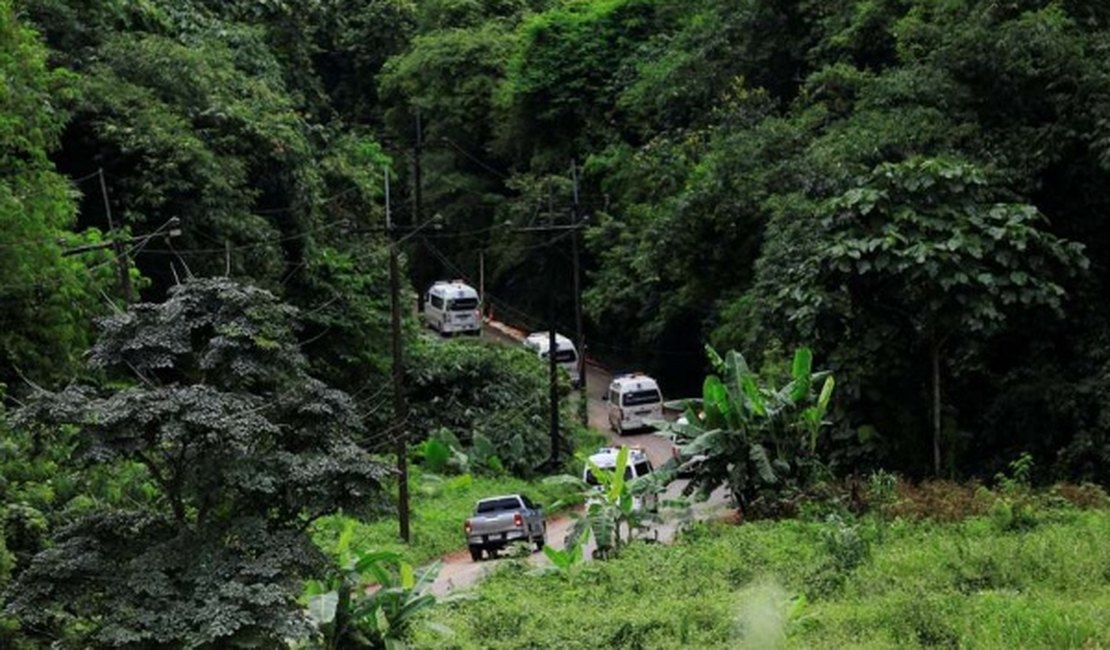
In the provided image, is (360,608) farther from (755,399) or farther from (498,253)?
(498,253)

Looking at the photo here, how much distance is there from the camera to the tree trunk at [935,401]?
22516 mm

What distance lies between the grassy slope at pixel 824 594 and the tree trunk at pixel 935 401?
3.55 m

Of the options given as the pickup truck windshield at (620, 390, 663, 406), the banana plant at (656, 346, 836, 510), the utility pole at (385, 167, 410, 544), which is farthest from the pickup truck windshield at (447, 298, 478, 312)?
the banana plant at (656, 346, 836, 510)

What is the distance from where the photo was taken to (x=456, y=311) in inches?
2024

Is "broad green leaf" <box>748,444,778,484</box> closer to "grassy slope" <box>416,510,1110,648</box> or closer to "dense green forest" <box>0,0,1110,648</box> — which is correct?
"dense green forest" <box>0,0,1110,648</box>

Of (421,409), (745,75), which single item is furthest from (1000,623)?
(745,75)

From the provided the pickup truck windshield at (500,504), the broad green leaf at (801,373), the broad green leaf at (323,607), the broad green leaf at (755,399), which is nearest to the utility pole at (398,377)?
the pickup truck windshield at (500,504)

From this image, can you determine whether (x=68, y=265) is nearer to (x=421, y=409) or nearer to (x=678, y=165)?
(x=421, y=409)

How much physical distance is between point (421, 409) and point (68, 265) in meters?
16.6

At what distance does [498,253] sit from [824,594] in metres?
38.5

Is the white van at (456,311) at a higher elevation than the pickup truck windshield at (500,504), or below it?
higher

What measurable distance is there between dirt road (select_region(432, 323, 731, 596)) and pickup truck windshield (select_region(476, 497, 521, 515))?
3.12 feet

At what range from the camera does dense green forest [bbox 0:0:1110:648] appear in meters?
14.4

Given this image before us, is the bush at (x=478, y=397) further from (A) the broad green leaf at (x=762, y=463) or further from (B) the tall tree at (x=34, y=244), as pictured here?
(A) the broad green leaf at (x=762, y=463)
